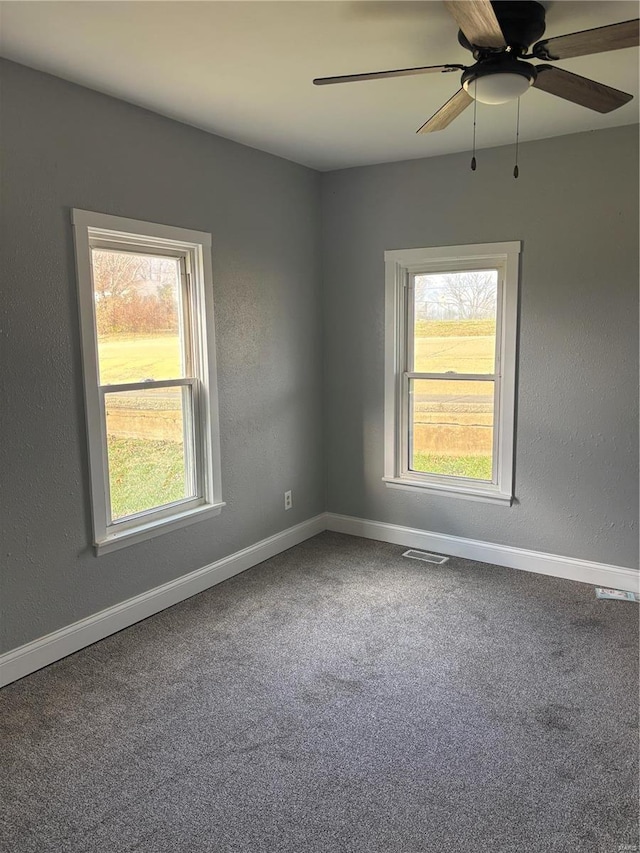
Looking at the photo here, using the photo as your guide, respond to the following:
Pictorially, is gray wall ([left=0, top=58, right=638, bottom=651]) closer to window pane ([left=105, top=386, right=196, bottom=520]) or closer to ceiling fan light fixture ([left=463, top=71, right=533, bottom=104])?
window pane ([left=105, top=386, right=196, bottom=520])

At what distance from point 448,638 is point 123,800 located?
164 cm

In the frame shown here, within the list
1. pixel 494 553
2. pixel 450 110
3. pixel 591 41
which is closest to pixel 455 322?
pixel 494 553

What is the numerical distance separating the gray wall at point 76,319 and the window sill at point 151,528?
2.1 inches

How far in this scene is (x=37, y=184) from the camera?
2646 mm

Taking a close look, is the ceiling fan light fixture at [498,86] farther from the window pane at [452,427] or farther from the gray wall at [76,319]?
the window pane at [452,427]

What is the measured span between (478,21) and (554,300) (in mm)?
2082

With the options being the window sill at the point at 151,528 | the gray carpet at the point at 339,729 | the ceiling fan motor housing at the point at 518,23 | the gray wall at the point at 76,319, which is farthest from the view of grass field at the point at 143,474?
the ceiling fan motor housing at the point at 518,23

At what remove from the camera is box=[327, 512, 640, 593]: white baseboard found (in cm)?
360

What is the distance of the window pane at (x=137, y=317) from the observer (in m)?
3.04

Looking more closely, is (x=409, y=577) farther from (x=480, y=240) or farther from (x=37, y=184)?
(x=37, y=184)

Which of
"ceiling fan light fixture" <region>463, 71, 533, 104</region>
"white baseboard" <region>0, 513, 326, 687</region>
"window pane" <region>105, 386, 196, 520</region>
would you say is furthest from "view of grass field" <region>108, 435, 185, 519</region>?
"ceiling fan light fixture" <region>463, 71, 533, 104</region>

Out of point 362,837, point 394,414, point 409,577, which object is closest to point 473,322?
point 394,414

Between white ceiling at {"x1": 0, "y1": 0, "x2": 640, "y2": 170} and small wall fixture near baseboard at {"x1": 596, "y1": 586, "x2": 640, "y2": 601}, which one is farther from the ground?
white ceiling at {"x1": 0, "y1": 0, "x2": 640, "y2": 170}

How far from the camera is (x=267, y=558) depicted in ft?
13.4
